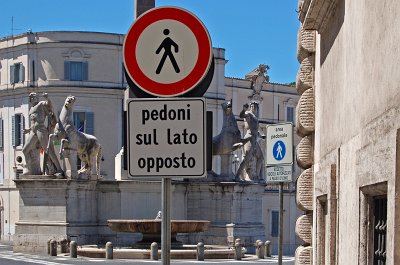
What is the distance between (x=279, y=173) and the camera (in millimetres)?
11094

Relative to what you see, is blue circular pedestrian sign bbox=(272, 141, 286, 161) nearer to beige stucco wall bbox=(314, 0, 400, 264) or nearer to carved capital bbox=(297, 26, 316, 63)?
carved capital bbox=(297, 26, 316, 63)

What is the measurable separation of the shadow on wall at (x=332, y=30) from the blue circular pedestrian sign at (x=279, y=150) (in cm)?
355

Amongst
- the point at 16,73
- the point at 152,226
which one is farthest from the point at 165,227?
the point at 16,73

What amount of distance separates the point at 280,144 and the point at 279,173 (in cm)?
39

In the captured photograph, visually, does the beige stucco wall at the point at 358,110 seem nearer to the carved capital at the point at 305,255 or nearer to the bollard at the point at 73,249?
the carved capital at the point at 305,255

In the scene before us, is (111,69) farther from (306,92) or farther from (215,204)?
(306,92)

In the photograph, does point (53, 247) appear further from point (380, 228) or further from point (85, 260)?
point (380, 228)

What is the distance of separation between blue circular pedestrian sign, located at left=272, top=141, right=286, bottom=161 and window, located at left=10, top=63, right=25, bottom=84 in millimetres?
47155

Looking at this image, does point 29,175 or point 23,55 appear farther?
point 23,55

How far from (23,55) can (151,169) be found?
2063 inches

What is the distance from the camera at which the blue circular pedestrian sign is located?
11203mm

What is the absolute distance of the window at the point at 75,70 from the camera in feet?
185

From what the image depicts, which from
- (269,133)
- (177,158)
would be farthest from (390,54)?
(269,133)

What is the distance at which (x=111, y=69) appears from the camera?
56.9 m
